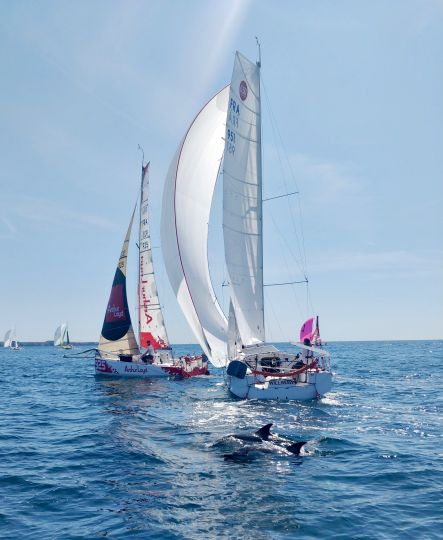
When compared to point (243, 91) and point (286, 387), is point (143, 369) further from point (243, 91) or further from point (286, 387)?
point (243, 91)

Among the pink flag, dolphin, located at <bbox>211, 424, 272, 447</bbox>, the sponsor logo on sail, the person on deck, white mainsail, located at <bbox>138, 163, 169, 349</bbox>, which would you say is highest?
the sponsor logo on sail

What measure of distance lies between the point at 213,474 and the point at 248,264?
15.9m

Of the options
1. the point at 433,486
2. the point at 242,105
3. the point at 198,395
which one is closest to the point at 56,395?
the point at 198,395

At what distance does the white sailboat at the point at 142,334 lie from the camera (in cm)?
3494

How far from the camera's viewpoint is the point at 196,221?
3059cm

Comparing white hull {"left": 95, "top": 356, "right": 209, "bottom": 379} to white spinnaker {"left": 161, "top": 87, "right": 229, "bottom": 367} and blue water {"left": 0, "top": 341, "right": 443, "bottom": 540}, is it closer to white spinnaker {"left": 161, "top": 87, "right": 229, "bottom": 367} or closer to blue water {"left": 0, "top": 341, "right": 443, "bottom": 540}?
white spinnaker {"left": 161, "top": 87, "right": 229, "bottom": 367}

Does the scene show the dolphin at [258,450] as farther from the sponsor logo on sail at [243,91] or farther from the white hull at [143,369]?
the white hull at [143,369]

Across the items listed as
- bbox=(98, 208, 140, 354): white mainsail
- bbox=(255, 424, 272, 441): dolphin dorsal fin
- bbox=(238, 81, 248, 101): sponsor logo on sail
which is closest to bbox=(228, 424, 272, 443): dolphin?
bbox=(255, 424, 272, 441): dolphin dorsal fin

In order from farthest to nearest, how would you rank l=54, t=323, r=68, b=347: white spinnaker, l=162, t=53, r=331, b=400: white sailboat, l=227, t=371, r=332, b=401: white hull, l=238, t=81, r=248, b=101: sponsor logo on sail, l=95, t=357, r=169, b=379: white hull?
l=54, t=323, r=68, b=347: white spinnaker → l=95, t=357, r=169, b=379: white hull → l=238, t=81, r=248, b=101: sponsor logo on sail → l=162, t=53, r=331, b=400: white sailboat → l=227, t=371, r=332, b=401: white hull

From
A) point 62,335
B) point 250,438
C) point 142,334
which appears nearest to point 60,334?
point 62,335

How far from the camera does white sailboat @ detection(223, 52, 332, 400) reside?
22391mm

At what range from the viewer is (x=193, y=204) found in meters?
30.9

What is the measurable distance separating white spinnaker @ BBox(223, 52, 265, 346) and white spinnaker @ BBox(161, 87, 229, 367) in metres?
2.74

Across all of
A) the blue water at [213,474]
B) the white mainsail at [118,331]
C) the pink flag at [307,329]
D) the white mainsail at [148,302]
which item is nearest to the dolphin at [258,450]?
the blue water at [213,474]
